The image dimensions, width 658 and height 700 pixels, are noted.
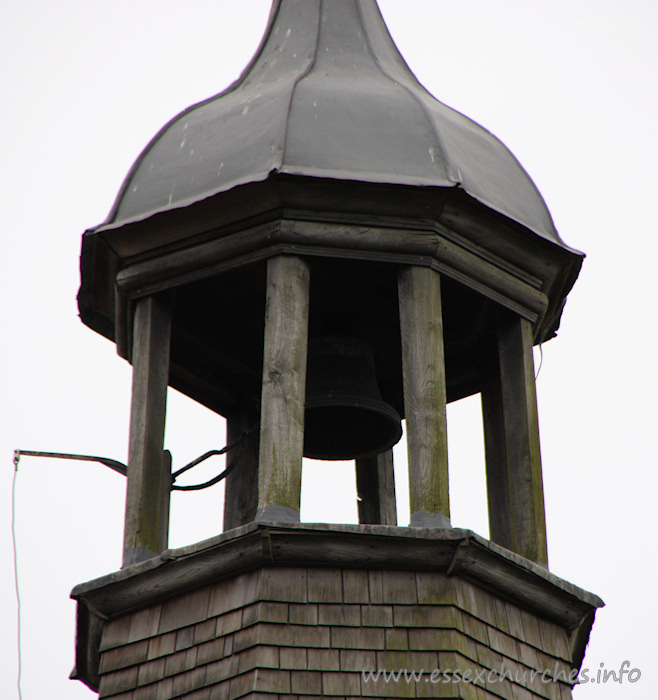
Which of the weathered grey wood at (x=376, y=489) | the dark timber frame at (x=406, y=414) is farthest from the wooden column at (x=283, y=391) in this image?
the weathered grey wood at (x=376, y=489)

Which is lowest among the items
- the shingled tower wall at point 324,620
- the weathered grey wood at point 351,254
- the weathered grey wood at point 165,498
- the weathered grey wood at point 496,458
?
the shingled tower wall at point 324,620

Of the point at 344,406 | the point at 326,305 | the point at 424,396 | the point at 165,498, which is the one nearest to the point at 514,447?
the point at 424,396

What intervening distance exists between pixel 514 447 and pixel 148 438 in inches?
102

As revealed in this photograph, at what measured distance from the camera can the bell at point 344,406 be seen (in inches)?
503

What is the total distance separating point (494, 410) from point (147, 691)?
382 cm

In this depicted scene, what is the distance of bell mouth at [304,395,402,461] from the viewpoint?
42.8 ft

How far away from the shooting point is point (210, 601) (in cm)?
1097

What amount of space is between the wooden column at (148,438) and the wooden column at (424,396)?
1.78 m

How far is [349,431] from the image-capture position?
13.3m

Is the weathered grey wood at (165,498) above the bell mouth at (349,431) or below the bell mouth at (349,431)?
below

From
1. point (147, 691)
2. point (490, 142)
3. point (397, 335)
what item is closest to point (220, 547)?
point (147, 691)

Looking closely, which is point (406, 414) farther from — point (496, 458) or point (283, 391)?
point (496, 458)

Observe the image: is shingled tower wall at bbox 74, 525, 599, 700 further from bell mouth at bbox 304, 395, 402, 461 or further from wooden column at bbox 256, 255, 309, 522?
bell mouth at bbox 304, 395, 402, 461

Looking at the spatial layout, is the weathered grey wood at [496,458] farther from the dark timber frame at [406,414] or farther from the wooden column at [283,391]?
the wooden column at [283,391]
